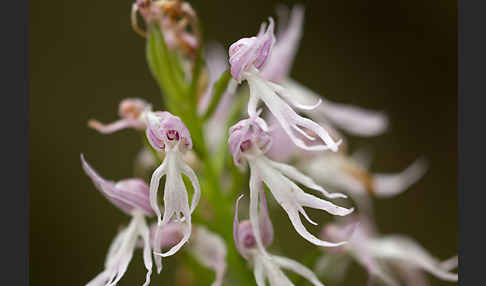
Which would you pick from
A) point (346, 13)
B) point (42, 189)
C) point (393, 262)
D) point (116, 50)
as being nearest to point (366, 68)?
point (346, 13)

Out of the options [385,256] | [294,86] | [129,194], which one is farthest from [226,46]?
[129,194]

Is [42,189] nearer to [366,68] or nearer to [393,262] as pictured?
[366,68]

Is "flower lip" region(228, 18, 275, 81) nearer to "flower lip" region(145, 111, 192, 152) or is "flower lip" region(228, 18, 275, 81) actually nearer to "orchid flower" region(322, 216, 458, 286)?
"flower lip" region(145, 111, 192, 152)

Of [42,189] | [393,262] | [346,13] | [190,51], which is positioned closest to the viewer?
[190,51]

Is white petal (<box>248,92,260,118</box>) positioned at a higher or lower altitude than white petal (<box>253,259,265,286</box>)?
higher

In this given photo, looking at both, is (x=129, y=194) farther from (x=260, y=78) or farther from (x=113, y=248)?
(x=260, y=78)

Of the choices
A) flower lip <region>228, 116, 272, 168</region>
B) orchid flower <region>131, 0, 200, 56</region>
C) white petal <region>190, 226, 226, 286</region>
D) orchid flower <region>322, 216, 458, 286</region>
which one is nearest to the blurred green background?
orchid flower <region>322, 216, 458, 286</region>
